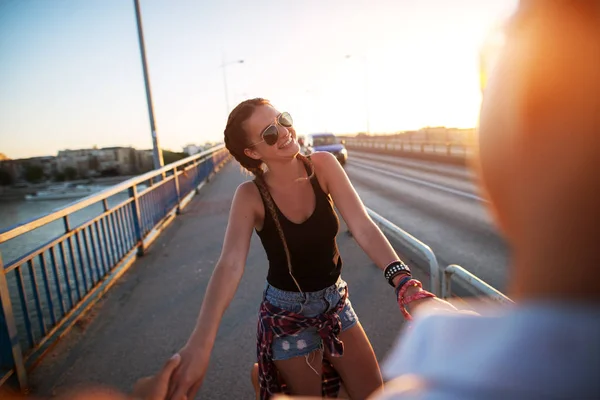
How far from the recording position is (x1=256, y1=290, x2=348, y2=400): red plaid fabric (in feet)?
6.94

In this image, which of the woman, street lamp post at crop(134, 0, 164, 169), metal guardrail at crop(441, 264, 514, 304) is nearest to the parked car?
street lamp post at crop(134, 0, 164, 169)

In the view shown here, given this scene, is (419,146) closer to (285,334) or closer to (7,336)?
(7,336)

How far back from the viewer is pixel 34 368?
3617 mm

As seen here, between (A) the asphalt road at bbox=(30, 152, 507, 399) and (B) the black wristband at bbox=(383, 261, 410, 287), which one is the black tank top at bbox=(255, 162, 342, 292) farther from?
(A) the asphalt road at bbox=(30, 152, 507, 399)

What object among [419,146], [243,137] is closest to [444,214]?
[243,137]

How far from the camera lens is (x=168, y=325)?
4.31m

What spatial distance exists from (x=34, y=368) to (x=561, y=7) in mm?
4568

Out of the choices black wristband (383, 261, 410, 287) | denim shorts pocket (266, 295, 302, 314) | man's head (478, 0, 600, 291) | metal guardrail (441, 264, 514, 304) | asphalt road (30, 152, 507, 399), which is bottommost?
asphalt road (30, 152, 507, 399)

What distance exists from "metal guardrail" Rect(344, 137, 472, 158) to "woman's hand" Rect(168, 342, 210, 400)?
12.7 m

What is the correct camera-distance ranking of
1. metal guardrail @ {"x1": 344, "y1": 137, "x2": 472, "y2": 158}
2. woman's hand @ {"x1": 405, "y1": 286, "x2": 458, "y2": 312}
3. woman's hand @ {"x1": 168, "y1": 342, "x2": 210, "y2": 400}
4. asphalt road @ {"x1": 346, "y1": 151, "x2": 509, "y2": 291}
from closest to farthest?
woman's hand @ {"x1": 168, "y1": 342, "x2": 210, "y2": 400} → woman's hand @ {"x1": 405, "y1": 286, "x2": 458, "y2": 312} → asphalt road @ {"x1": 346, "y1": 151, "x2": 509, "y2": 291} → metal guardrail @ {"x1": 344, "y1": 137, "x2": 472, "y2": 158}

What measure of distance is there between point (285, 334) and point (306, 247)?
0.49 meters

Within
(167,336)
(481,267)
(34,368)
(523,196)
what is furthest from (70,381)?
(481,267)

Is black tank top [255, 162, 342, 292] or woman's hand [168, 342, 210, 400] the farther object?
black tank top [255, 162, 342, 292]

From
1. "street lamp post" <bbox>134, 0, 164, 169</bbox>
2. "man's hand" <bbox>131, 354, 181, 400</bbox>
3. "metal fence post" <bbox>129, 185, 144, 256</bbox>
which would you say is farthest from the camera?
"street lamp post" <bbox>134, 0, 164, 169</bbox>
